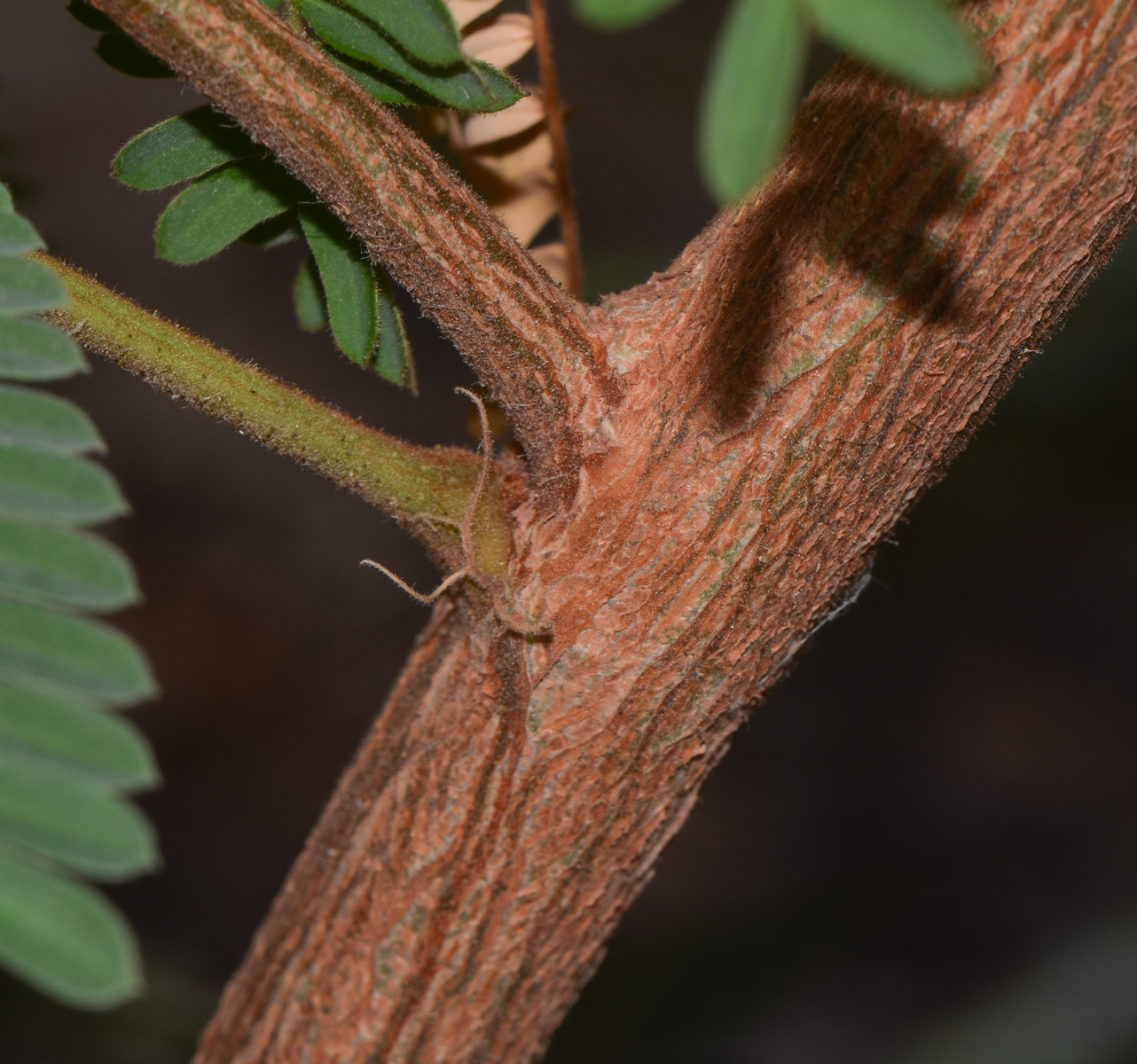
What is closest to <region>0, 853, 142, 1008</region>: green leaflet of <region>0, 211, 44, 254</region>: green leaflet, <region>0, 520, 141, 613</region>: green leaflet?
<region>0, 520, 141, 613</region>: green leaflet

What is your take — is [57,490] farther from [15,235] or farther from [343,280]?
[343,280]

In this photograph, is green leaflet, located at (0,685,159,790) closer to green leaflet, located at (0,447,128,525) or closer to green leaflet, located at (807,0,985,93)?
green leaflet, located at (0,447,128,525)

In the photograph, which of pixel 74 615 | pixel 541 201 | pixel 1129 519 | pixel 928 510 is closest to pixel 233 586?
pixel 928 510

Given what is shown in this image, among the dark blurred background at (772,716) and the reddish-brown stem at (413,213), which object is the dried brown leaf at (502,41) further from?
the dark blurred background at (772,716)

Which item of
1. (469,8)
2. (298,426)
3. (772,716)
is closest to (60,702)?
(298,426)

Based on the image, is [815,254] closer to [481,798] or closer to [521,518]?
[521,518]

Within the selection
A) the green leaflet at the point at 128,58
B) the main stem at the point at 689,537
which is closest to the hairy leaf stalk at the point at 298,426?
the main stem at the point at 689,537
